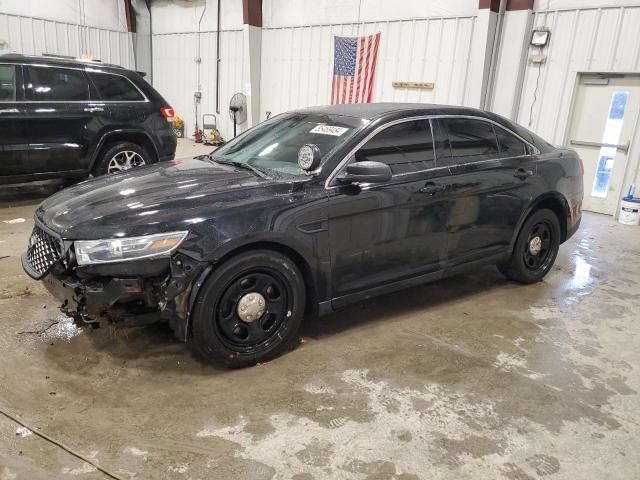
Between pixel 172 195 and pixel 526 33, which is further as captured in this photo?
pixel 526 33

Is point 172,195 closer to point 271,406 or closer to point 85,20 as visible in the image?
point 271,406

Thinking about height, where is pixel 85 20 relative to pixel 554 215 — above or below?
above

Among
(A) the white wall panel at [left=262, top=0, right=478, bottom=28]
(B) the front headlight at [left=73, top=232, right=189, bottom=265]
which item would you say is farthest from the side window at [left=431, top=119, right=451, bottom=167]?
(A) the white wall panel at [left=262, top=0, right=478, bottom=28]

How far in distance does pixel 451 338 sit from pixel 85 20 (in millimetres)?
12899

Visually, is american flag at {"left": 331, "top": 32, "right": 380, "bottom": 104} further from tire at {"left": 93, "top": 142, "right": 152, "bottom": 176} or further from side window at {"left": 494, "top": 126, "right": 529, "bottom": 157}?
side window at {"left": 494, "top": 126, "right": 529, "bottom": 157}

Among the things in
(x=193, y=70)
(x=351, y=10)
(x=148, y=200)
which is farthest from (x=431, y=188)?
(x=193, y=70)

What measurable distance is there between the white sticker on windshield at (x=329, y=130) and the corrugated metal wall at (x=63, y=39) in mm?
11134

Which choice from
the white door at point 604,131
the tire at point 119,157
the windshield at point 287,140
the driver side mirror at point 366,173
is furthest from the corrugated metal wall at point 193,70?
the driver side mirror at point 366,173

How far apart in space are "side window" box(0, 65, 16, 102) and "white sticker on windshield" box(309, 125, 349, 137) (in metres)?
4.06

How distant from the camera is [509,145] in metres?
4.10

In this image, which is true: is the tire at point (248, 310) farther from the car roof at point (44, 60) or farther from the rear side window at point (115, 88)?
the car roof at point (44, 60)

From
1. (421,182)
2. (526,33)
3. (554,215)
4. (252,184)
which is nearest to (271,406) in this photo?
(252,184)

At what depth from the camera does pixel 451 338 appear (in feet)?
11.6

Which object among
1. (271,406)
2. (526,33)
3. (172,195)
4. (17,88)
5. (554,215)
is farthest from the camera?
(526,33)
